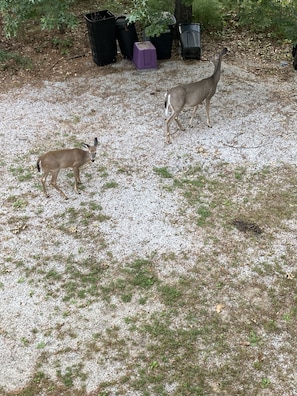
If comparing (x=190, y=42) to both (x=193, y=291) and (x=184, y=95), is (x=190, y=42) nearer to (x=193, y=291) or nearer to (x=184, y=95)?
(x=184, y=95)

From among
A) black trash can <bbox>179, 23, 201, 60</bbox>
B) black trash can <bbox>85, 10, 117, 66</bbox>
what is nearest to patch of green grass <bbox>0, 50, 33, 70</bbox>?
black trash can <bbox>85, 10, 117, 66</bbox>

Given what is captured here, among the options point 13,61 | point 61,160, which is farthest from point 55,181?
point 13,61

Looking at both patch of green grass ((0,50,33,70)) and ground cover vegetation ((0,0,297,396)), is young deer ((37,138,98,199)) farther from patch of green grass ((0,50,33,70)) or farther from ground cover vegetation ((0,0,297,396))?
patch of green grass ((0,50,33,70))

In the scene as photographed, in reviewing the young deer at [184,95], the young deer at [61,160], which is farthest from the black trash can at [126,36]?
the young deer at [61,160]

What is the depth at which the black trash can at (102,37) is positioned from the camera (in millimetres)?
10484

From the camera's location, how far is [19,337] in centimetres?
500

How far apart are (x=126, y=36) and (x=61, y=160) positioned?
5449 mm

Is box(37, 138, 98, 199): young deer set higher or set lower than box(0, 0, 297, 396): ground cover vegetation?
higher

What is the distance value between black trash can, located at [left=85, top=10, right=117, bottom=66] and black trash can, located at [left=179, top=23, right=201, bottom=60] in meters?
1.74

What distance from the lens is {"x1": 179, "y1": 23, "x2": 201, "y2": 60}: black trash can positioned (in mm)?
11047

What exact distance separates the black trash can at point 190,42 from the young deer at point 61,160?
17.9ft

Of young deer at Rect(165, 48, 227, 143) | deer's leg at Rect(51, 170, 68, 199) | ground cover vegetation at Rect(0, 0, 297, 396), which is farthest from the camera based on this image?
young deer at Rect(165, 48, 227, 143)

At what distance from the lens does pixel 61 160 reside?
21.9ft

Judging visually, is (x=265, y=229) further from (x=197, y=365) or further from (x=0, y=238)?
(x=0, y=238)
